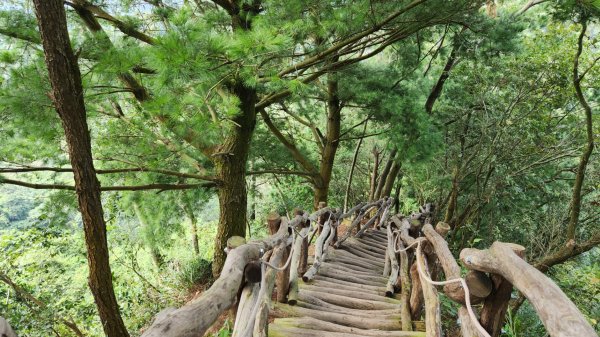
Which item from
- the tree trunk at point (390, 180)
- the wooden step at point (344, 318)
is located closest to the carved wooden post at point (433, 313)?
the wooden step at point (344, 318)

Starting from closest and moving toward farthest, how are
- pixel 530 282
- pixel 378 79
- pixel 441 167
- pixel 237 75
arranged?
pixel 530 282, pixel 237 75, pixel 378 79, pixel 441 167

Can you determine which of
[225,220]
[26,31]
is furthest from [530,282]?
[225,220]

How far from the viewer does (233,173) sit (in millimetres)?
5238

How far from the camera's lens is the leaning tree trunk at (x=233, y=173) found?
520cm

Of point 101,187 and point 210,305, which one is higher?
point 101,187

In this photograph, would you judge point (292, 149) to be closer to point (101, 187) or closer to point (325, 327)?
point (101, 187)

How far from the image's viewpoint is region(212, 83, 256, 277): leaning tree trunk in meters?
5.20

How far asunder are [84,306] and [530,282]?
711 centimetres

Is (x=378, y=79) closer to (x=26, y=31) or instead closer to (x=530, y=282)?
(x=26, y=31)

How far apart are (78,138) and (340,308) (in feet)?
9.74

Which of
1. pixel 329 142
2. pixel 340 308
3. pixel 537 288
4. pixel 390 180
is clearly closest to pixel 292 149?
pixel 329 142

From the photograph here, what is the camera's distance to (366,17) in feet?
12.7

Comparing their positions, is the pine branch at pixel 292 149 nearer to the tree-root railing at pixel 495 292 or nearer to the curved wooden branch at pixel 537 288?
the tree-root railing at pixel 495 292

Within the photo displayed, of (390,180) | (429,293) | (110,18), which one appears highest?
(110,18)
